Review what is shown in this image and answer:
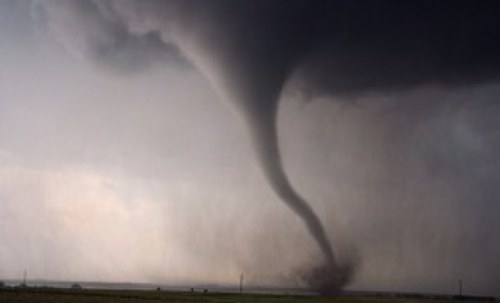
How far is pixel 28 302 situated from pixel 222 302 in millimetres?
30970

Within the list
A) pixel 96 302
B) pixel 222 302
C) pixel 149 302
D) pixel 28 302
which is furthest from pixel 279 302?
pixel 28 302

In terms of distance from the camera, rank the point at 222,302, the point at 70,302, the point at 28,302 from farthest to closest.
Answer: the point at 222,302, the point at 70,302, the point at 28,302

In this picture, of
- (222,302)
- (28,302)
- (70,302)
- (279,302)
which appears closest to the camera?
(28,302)

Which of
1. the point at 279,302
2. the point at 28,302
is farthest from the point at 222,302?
the point at 28,302

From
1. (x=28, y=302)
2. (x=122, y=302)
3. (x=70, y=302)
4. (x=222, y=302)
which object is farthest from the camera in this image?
(x=222, y=302)

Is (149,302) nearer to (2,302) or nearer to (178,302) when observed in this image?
(178,302)

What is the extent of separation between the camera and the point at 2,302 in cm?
7338

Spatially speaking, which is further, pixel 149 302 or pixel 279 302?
pixel 279 302

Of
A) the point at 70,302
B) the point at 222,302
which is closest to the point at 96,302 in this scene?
the point at 70,302

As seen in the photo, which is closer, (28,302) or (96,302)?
(28,302)

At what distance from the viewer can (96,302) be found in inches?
3302

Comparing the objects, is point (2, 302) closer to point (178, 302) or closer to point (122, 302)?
point (122, 302)

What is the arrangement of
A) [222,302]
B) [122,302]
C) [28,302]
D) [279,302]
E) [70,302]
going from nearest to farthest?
[28,302]
[70,302]
[122,302]
[222,302]
[279,302]

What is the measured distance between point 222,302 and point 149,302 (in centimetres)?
1182
